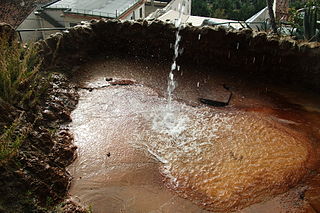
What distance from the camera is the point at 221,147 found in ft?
14.5

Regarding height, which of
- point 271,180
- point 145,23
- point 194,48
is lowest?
point 271,180

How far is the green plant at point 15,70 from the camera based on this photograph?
4.23m

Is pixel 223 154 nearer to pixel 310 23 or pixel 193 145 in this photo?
pixel 193 145

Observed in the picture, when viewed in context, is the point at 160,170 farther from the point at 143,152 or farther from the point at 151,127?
the point at 151,127

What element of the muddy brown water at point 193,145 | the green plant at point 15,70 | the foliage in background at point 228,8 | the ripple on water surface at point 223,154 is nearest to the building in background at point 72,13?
the muddy brown water at point 193,145

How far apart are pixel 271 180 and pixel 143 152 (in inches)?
65.1


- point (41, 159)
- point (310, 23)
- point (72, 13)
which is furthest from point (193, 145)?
point (72, 13)

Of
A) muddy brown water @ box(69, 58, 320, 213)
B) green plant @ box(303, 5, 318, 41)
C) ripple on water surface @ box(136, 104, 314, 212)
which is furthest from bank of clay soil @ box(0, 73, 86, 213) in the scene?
green plant @ box(303, 5, 318, 41)

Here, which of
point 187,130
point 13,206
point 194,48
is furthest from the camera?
point 194,48

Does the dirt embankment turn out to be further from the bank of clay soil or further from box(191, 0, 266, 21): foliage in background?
box(191, 0, 266, 21): foliage in background

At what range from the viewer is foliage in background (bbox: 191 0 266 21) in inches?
666

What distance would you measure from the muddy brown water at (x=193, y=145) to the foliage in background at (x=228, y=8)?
471 inches

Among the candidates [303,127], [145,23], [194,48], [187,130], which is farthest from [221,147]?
[145,23]

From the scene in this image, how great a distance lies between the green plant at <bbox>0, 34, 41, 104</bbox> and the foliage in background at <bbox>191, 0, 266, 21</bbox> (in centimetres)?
1339
